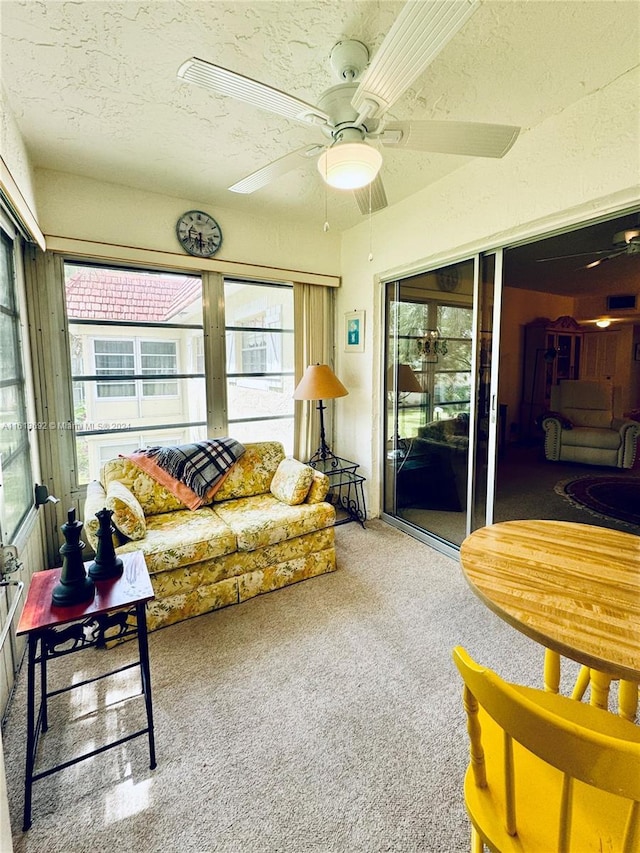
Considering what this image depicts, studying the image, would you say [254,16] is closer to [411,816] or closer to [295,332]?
[295,332]

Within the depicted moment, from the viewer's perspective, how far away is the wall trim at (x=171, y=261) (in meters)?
2.78

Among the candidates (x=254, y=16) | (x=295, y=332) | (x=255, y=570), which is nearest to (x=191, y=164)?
(x=254, y=16)

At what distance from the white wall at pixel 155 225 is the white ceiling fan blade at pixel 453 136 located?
1.98 meters

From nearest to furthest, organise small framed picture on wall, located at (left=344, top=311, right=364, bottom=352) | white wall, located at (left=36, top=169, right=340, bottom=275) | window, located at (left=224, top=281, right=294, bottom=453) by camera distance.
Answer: white wall, located at (left=36, top=169, right=340, bottom=275) → window, located at (left=224, top=281, right=294, bottom=453) → small framed picture on wall, located at (left=344, top=311, right=364, bottom=352)

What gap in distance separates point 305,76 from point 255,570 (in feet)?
8.81

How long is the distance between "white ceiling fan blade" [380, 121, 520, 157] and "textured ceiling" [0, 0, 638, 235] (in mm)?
404

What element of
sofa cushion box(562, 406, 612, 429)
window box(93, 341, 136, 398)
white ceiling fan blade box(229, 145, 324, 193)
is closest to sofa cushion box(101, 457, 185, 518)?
window box(93, 341, 136, 398)

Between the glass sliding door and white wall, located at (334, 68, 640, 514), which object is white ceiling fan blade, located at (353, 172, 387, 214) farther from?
the glass sliding door

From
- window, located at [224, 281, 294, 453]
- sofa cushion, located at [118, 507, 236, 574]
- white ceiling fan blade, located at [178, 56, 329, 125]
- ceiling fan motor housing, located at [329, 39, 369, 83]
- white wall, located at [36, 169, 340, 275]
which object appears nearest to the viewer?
white ceiling fan blade, located at [178, 56, 329, 125]

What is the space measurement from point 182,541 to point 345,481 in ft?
6.34

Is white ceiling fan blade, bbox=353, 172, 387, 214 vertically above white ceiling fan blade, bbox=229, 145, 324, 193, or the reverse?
white ceiling fan blade, bbox=229, 145, 324, 193

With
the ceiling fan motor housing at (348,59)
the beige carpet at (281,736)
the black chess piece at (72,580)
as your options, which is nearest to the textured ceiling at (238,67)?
the ceiling fan motor housing at (348,59)

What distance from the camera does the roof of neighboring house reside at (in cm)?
295

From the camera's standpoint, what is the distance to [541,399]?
2.94m
